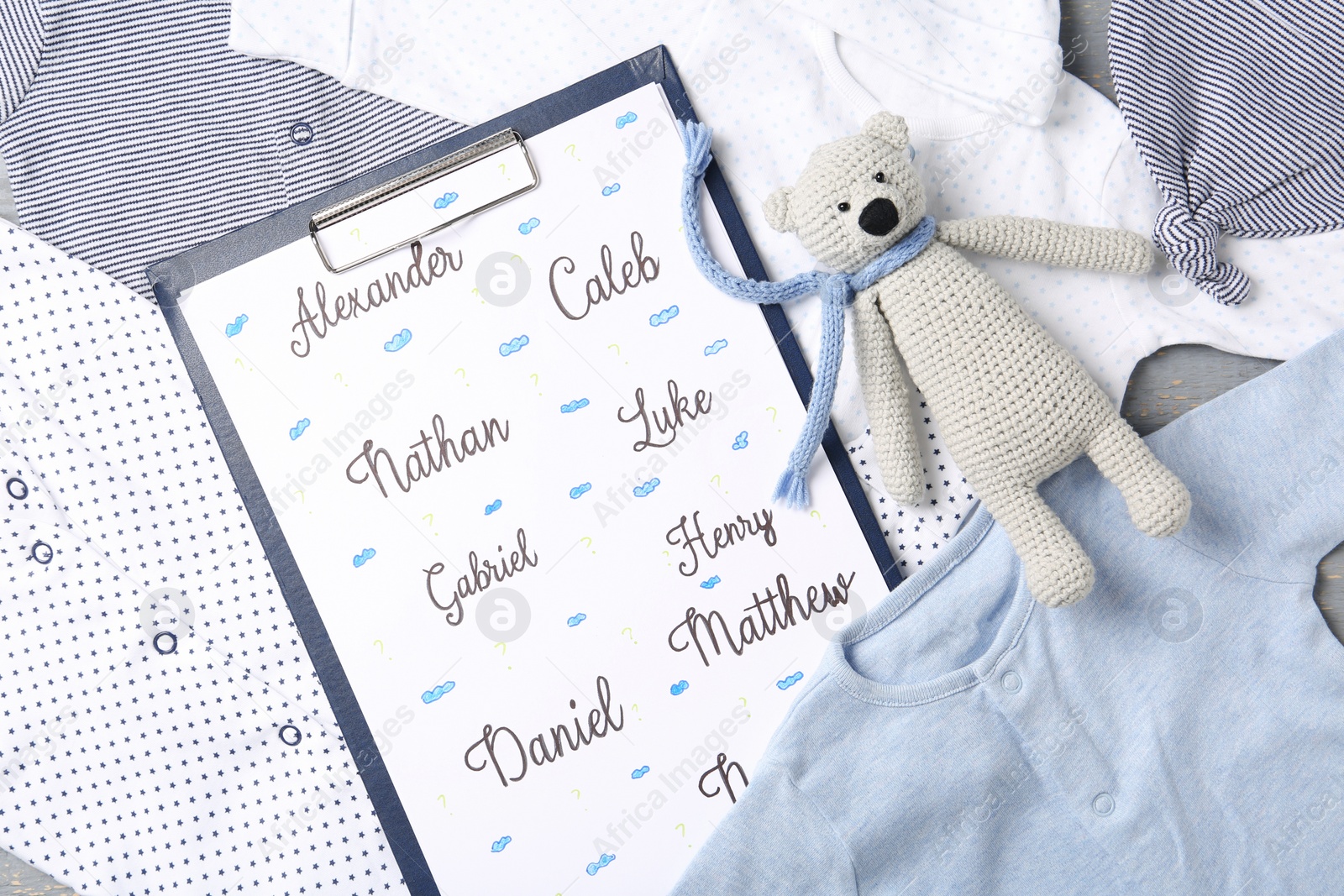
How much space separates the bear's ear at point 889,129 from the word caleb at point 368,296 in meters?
0.38

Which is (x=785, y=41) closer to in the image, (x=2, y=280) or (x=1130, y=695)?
(x=1130, y=695)

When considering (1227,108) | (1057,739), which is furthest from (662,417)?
(1227,108)

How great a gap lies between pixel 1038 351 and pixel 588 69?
48 centimetres

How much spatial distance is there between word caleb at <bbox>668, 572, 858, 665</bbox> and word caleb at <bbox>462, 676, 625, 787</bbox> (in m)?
0.08

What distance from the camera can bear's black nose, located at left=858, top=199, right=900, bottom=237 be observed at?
0.65 metres

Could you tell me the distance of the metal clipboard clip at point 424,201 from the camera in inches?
30.5

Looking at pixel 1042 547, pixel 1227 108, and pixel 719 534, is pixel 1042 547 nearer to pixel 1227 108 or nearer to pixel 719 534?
pixel 719 534

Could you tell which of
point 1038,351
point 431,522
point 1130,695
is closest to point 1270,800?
point 1130,695

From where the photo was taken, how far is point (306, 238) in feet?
2.56

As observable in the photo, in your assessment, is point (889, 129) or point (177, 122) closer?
point (889, 129)

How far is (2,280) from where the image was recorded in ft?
2.62

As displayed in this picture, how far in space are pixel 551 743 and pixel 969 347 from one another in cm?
50

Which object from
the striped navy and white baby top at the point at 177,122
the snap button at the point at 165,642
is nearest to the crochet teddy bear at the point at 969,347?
the striped navy and white baby top at the point at 177,122

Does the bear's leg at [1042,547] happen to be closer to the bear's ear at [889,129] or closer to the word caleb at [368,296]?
A: the bear's ear at [889,129]
